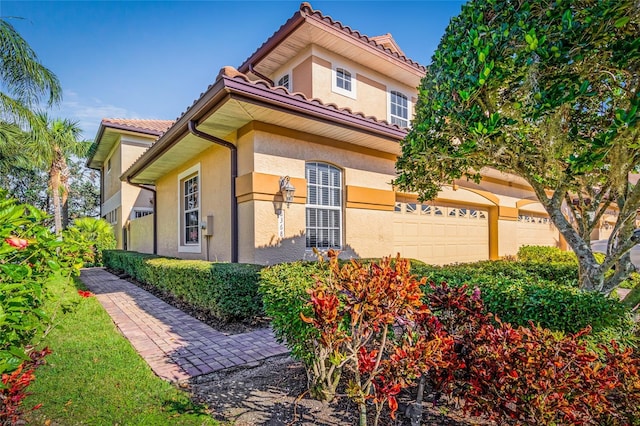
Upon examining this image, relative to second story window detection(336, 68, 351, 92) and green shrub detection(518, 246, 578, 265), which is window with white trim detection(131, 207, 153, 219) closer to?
second story window detection(336, 68, 351, 92)

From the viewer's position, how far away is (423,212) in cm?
1035

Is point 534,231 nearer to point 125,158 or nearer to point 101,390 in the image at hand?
point 101,390

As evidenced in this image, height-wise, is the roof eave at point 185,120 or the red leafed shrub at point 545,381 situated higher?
the roof eave at point 185,120

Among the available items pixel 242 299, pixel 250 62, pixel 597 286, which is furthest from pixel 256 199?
pixel 250 62

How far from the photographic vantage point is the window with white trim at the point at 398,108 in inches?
475

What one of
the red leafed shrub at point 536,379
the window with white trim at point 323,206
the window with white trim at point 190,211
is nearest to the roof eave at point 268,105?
the window with white trim at point 323,206

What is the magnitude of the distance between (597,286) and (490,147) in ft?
7.37

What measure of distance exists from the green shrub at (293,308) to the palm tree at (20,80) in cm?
1044

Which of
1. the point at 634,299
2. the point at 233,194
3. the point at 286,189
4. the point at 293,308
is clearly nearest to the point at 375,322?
the point at 293,308

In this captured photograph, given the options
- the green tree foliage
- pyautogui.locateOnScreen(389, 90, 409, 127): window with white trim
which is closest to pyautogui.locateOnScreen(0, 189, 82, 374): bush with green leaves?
the green tree foliage

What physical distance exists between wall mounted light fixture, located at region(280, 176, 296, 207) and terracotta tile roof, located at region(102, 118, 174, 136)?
12551 mm

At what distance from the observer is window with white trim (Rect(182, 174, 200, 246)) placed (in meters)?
Answer: 9.75

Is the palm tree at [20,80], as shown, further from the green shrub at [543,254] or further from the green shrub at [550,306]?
the green shrub at [543,254]

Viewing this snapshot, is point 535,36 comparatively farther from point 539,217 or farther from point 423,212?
point 539,217
